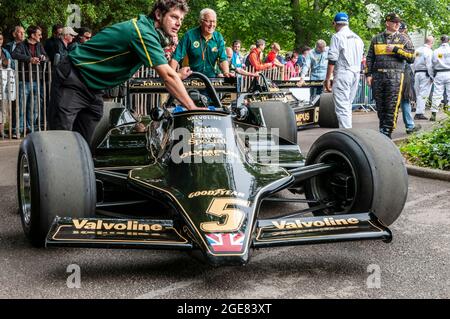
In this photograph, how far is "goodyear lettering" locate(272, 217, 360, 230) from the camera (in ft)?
12.9

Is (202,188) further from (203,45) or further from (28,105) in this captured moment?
(28,105)

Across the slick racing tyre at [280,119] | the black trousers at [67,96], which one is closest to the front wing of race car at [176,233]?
the black trousers at [67,96]

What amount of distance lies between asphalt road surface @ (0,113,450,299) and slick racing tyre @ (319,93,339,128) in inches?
286

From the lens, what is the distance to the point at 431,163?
796 centimetres

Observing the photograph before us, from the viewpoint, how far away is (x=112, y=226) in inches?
153

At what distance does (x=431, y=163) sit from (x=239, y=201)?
4.64m

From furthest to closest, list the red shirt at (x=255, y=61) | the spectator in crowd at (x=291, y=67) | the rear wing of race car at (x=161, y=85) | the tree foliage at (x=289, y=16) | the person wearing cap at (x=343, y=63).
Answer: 1. the tree foliage at (x=289, y=16)
2. the spectator in crowd at (x=291, y=67)
3. the red shirt at (x=255, y=61)
4. the person wearing cap at (x=343, y=63)
5. the rear wing of race car at (x=161, y=85)

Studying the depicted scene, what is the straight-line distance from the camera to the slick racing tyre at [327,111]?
1227cm

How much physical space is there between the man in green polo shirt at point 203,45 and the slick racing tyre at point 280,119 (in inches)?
28.4

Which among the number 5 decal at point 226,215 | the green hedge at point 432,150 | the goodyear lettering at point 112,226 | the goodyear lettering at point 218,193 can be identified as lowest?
the green hedge at point 432,150

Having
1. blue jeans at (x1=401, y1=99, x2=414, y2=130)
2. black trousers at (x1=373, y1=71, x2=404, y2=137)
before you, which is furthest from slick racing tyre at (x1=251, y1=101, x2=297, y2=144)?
blue jeans at (x1=401, y1=99, x2=414, y2=130)

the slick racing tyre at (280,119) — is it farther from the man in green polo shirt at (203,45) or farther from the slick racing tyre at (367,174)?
the slick racing tyre at (367,174)
